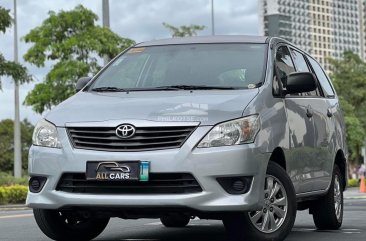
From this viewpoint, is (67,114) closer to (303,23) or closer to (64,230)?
(64,230)

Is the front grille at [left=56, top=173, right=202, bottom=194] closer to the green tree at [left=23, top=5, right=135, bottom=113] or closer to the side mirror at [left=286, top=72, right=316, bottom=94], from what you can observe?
the side mirror at [left=286, top=72, right=316, bottom=94]

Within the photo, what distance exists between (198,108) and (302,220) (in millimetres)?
4452

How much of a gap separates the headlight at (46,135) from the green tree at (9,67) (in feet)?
62.6

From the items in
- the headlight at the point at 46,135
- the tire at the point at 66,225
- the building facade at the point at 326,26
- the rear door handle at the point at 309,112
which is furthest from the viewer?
the building facade at the point at 326,26

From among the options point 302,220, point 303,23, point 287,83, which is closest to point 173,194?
point 287,83

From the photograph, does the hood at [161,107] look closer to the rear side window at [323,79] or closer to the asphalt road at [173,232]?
the asphalt road at [173,232]

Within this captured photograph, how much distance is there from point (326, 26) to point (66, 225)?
157m

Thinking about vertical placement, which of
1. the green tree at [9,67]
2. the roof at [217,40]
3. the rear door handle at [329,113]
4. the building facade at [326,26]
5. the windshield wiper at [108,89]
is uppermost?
the building facade at [326,26]

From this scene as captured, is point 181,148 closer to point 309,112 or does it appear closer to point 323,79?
point 309,112

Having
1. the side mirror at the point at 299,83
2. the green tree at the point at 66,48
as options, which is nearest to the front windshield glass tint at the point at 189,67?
the side mirror at the point at 299,83

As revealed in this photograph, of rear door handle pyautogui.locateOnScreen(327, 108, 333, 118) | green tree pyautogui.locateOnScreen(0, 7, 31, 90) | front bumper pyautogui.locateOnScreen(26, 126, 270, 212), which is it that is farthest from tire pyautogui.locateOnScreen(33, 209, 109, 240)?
green tree pyautogui.locateOnScreen(0, 7, 31, 90)

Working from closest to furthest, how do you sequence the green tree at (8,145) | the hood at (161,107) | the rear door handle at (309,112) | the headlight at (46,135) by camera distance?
the hood at (161,107) → the headlight at (46,135) → the rear door handle at (309,112) → the green tree at (8,145)

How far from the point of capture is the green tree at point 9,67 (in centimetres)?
2541

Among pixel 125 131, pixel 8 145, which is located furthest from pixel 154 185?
pixel 8 145
